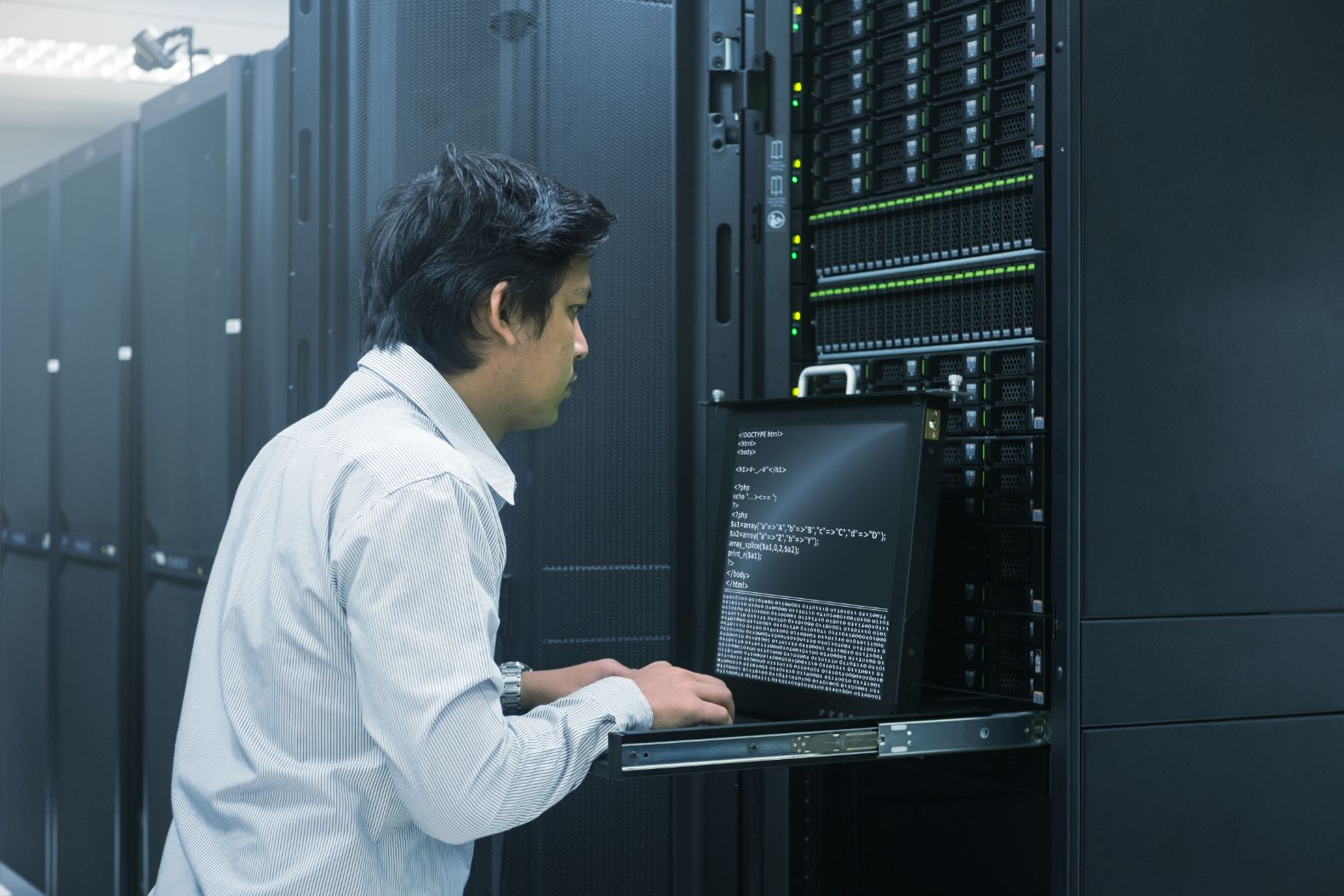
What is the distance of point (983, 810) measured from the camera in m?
2.37

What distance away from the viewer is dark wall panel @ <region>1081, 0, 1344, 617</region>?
192cm

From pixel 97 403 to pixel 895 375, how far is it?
8.56ft

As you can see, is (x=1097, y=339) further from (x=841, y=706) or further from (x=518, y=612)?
(x=518, y=612)

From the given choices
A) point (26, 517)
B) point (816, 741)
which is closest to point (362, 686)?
point (816, 741)

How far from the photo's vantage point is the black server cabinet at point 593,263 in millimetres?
2512

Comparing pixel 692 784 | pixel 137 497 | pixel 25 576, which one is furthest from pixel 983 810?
pixel 25 576

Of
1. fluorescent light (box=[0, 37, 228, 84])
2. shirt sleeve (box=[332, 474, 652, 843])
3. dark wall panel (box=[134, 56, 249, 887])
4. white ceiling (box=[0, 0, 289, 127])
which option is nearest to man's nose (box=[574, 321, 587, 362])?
shirt sleeve (box=[332, 474, 652, 843])

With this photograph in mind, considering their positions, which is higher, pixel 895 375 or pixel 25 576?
pixel 895 375

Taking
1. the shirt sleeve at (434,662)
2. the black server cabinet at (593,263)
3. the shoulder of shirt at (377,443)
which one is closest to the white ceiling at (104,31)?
the black server cabinet at (593,263)

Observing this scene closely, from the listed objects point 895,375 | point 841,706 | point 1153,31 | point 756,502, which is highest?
point 1153,31

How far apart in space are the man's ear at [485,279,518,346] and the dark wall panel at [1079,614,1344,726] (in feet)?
2.79

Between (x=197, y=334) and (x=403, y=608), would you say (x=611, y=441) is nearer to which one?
(x=403, y=608)

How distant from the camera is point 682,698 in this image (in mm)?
1694

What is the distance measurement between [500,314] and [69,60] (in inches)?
249
